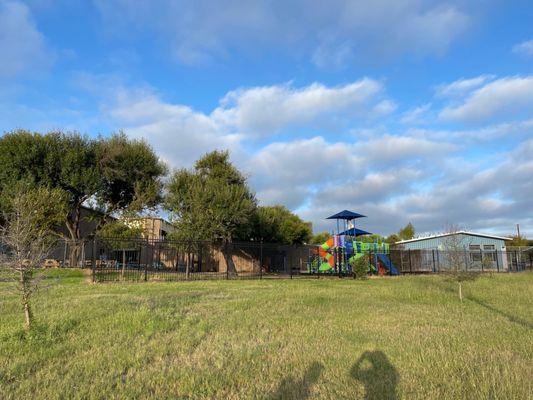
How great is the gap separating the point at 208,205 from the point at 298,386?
20884 mm

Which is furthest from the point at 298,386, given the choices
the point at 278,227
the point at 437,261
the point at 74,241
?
the point at 278,227

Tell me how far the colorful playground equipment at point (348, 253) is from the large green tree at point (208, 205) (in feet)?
19.0

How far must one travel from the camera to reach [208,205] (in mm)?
25000

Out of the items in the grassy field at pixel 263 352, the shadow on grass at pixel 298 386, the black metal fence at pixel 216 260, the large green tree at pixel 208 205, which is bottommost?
the shadow on grass at pixel 298 386

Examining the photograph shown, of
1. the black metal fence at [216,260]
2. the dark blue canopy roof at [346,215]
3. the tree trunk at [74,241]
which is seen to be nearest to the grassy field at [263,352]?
the black metal fence at [216,260]

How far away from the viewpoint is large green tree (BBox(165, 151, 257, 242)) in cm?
2486

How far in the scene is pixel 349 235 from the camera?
31141 mm

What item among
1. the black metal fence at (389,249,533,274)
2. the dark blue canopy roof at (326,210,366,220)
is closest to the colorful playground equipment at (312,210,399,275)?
the dark blue canopy roof at (326,210,366,220)

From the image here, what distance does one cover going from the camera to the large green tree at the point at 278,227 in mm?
35594

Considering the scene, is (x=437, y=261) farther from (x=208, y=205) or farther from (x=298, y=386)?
(x=298, y=386)

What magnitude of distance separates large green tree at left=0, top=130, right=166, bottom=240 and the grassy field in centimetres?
1717

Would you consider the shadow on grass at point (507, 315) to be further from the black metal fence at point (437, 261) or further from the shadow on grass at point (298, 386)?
the black metal fence at point (437, 261)

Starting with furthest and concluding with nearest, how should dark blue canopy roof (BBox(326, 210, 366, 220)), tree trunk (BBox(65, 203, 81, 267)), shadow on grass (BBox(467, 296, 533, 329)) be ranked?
dark blue canopy roof (BBox(326, 210, 366, 220)), tree trunk (BBox(65, 203, 81, 267)), shadow on grass (BBox(467, 296, 533, 329))

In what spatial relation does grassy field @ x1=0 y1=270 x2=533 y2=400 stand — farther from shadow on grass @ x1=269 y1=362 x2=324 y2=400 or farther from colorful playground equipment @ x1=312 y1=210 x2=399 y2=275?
colorful playground equipment @ x1=312 y1=210 x2=399 y2=275
